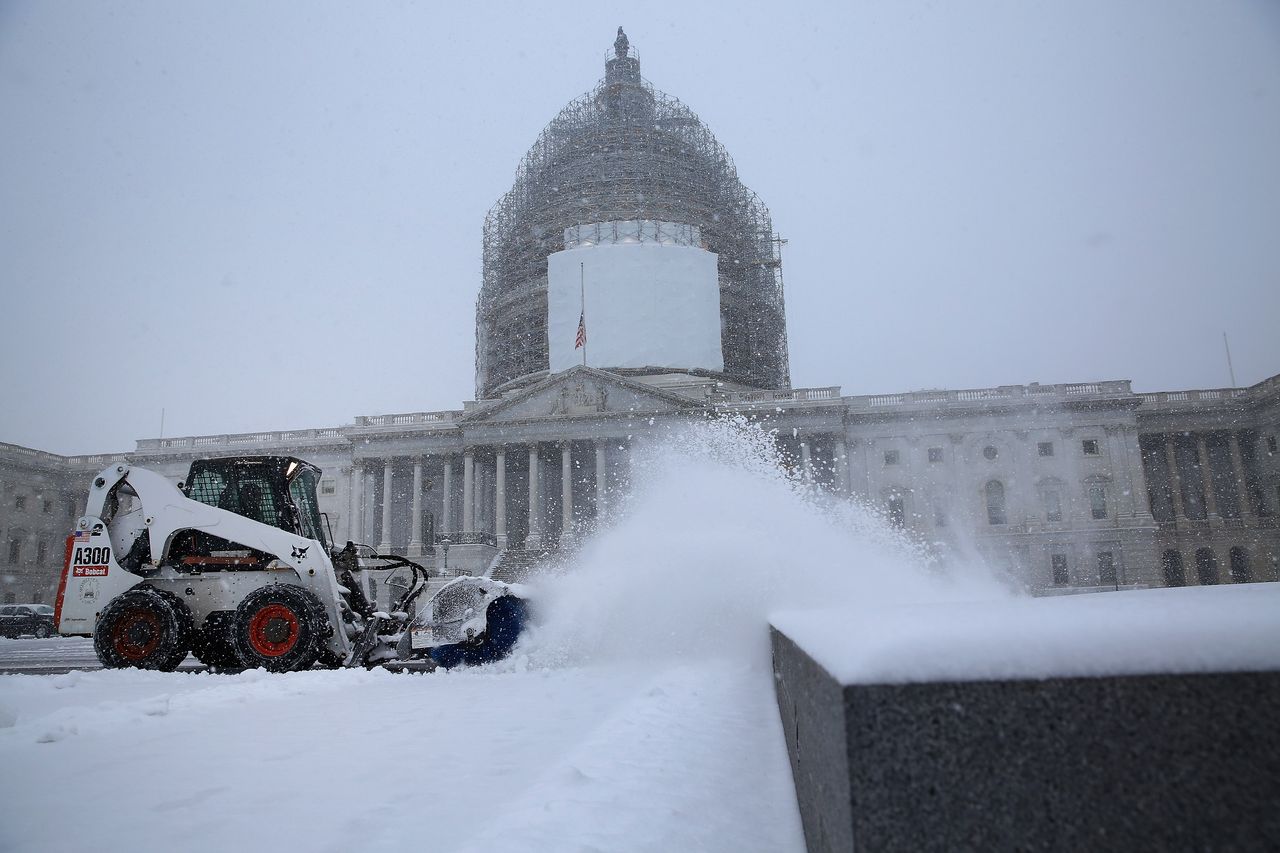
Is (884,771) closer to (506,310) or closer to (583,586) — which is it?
(583,586)

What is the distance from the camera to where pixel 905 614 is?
2.61 metres

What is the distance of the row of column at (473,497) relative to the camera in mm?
51219

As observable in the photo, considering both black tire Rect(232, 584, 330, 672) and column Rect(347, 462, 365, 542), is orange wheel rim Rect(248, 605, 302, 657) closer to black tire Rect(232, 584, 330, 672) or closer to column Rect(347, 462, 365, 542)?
black tire Rect(232, 584, 330, 672)

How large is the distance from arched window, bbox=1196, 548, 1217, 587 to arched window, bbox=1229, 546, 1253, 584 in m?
1.07

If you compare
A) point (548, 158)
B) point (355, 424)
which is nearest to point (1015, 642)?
point (355, 424)

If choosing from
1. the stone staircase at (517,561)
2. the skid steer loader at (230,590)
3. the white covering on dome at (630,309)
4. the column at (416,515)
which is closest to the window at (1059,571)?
the white covering on dome at (630,309)

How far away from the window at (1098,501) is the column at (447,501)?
1694 inches

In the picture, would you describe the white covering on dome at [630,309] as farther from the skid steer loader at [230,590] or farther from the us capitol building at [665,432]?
the skid steer loader at [230,590]

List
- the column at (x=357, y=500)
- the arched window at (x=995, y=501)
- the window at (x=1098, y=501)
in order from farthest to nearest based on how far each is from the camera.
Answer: the column at (x=357, y=500), the arched window at (x=995, y=501), the window at (x=1098, y=501)

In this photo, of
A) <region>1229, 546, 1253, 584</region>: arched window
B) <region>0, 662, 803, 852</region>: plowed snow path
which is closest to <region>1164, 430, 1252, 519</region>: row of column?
<region>1229, 546, 1253, 584</region>: arched window

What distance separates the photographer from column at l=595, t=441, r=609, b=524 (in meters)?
50.3

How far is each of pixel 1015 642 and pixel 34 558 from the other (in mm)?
70382

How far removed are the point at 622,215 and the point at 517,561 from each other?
91.3ft

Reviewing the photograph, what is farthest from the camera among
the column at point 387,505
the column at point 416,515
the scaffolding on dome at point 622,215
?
the scaffolding on dome at point 622,215
